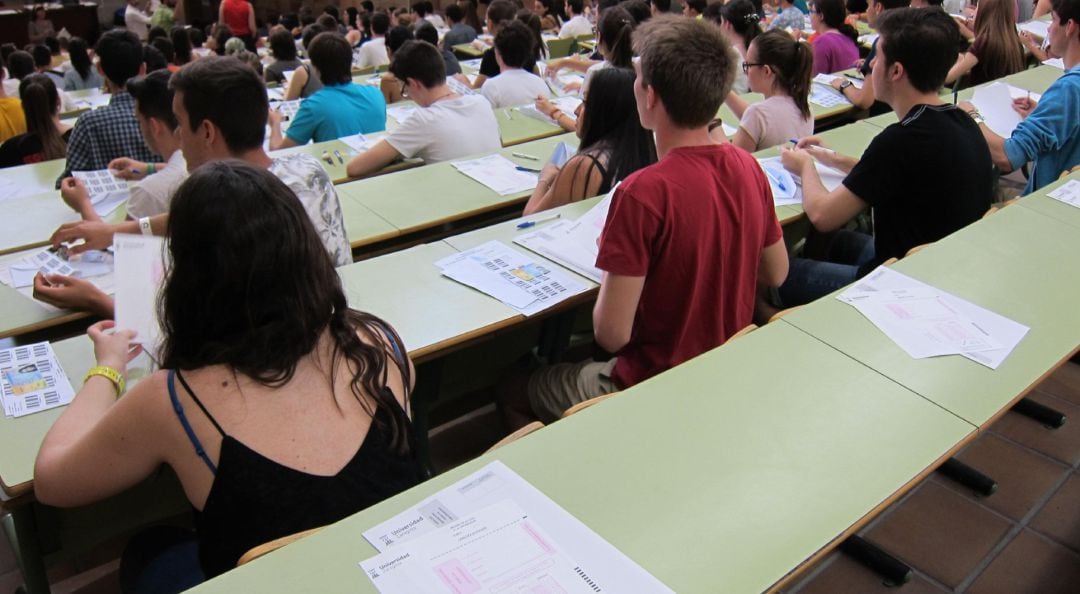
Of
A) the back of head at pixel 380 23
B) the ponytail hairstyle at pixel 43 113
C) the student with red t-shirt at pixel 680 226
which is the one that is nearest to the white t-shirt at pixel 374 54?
the back of head at pixel 380 23

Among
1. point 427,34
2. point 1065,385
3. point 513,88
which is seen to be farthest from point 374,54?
point 1065,385

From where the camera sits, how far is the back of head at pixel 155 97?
262 centimetres

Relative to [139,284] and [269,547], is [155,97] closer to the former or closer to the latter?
[139,284]

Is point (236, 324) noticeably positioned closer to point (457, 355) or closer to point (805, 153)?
point (457, 355)

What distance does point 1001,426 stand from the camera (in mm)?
2902

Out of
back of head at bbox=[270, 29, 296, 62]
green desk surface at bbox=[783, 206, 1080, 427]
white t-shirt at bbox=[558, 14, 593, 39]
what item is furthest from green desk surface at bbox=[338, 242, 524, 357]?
white t-shirt at bbox=[558, 14, 593, 39]

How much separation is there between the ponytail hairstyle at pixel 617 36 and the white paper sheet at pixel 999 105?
1.68m

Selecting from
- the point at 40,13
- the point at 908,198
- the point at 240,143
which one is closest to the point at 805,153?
the point at 908,198

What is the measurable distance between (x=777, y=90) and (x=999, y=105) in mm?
1161

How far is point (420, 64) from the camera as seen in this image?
3529mm

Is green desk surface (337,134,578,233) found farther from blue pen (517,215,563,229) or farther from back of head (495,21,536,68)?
back of head (495,21,536,68)

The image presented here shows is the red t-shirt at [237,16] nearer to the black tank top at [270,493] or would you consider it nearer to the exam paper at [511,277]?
the exam paper at [511,277]

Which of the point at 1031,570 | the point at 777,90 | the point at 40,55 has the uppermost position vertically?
the point at 777,90

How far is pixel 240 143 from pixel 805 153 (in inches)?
79.8
